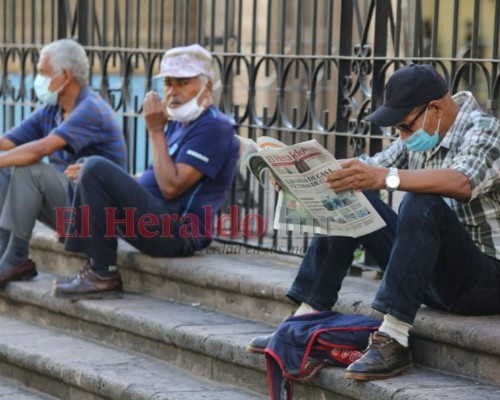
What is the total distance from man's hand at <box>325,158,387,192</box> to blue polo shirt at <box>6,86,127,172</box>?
9.24 ft

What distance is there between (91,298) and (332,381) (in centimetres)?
218

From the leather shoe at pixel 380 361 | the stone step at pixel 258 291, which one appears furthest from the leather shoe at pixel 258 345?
the leather shoe at pixel 380 361

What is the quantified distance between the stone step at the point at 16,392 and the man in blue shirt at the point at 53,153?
1.04m

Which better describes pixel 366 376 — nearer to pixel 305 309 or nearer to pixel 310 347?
pixel 310 347

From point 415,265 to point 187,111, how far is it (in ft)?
8.06

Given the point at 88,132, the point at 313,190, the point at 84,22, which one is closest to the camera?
the point at 313,190

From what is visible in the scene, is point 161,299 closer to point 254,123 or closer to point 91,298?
point 91,298

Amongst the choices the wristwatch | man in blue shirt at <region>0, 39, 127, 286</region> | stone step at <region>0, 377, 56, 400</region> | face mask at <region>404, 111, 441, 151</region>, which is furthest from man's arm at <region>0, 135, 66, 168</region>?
the wristwatch

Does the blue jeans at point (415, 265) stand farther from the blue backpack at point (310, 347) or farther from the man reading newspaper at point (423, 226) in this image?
the blue backpack at point (310, 347)

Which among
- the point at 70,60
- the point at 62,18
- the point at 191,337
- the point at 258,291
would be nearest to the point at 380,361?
the point at 191,337

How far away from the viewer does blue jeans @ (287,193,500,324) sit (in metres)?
4.60

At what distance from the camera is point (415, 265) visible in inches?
181

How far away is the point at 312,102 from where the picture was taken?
665 cm

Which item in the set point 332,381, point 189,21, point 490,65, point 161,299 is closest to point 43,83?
point 189,21
